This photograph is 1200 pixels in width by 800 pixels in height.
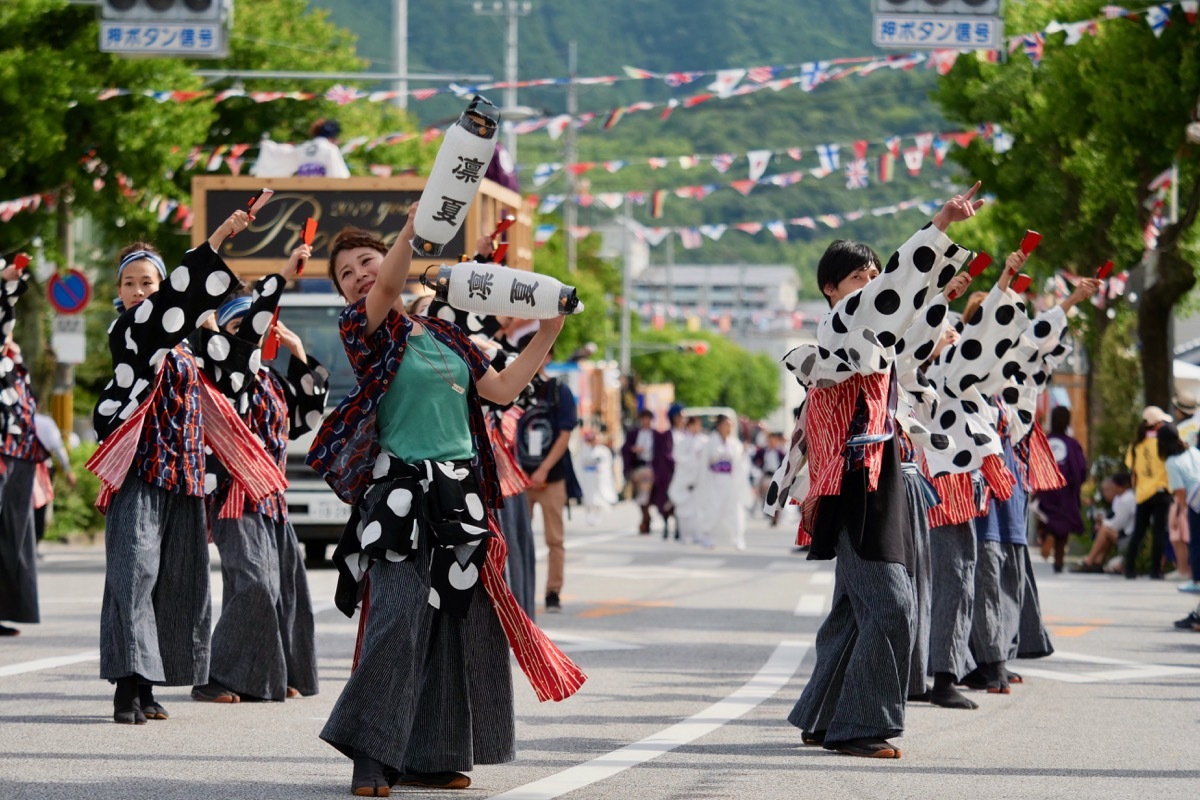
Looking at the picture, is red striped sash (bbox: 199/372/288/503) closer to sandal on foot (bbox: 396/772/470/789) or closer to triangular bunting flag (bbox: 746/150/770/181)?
sandal on foot (bbox: 396/772/470/789)

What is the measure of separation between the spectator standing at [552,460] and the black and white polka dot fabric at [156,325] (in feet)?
19.6

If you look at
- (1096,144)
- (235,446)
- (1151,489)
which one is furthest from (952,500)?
(1096,144)

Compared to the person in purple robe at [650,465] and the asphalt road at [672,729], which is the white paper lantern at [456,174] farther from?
the person in purple robe at [650,465]

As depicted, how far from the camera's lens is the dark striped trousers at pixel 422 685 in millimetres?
6016

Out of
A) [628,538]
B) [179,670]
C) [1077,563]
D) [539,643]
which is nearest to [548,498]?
[179,670]

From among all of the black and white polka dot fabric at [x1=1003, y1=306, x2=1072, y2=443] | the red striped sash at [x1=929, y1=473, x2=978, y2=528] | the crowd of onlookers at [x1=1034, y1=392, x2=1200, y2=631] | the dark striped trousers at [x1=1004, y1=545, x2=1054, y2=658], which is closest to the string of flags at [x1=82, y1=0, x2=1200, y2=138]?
the crowd of onlookers at [x1=1034, y1=392, x2=1200, y2=631]

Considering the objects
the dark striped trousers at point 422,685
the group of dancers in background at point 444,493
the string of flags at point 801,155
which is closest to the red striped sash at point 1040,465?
the group of dancers in background at point 444,493

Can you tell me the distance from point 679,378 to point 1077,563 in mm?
103299

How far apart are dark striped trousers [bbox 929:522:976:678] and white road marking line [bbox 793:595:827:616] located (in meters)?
4.91

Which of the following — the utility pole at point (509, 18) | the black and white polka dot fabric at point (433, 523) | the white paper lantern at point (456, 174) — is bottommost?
the black and white polka dot fabric at point (433, 523)

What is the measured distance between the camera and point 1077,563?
22.2m

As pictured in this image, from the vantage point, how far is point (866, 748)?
23.7 ft

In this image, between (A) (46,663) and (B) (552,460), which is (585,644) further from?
(A) (46,663)

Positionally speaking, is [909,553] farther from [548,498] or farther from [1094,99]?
[1094,99]
